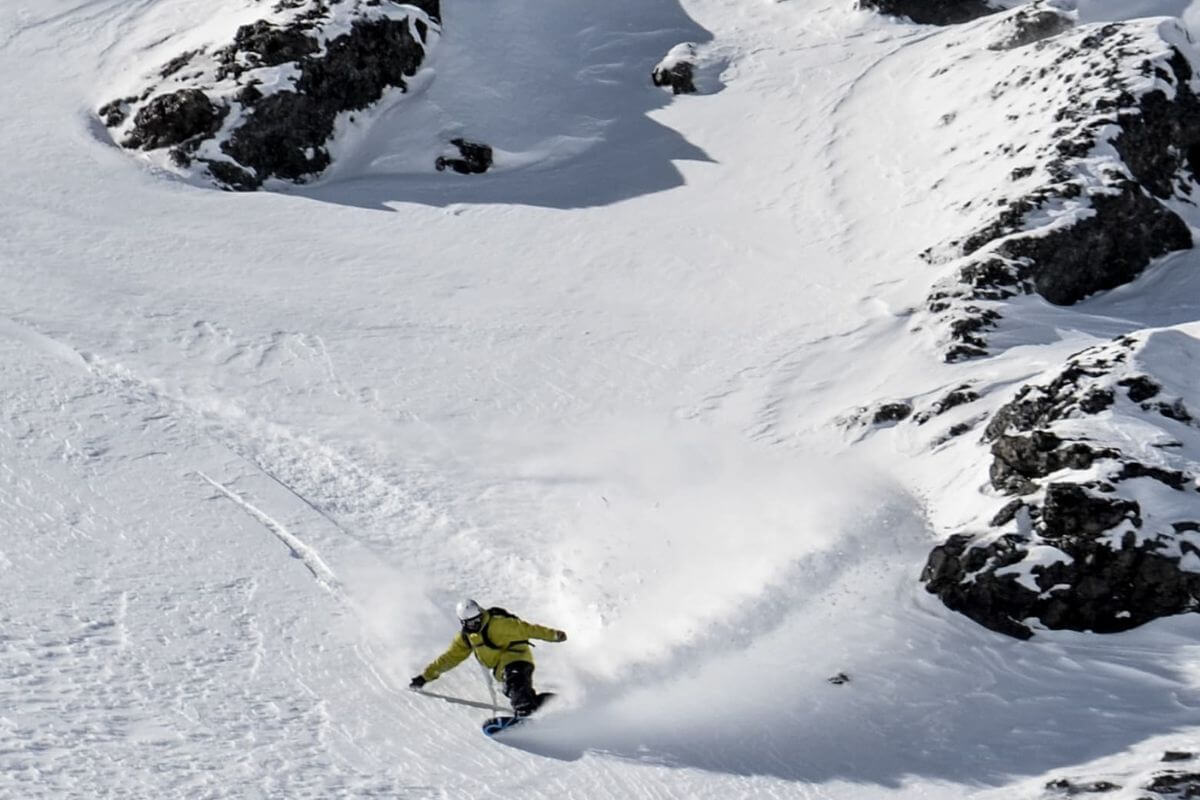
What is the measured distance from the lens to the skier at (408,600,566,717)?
1332 centimetres

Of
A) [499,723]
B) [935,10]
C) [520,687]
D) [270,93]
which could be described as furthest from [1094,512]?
[935,10]

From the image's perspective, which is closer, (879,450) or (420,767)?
(420,767)

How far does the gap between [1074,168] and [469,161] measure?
13396 millimetres

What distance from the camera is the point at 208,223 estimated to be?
26.4 meters

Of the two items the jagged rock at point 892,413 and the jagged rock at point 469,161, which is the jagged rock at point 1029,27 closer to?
the jagged rock at point 469,161

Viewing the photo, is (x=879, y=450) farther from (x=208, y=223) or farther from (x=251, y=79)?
(x=251, y=79)

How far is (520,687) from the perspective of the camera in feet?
43.5

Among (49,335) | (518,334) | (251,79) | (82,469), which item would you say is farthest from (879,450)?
(251,79)

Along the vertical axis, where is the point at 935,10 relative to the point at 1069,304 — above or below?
above

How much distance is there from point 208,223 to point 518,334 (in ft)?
25.3

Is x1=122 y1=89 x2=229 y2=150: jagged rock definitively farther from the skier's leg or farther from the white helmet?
the skier's leg

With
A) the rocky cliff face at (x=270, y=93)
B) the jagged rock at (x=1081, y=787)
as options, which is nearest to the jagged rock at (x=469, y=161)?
the rocky cliff face at (x=270, y=93)

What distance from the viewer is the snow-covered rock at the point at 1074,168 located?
72.1 ft

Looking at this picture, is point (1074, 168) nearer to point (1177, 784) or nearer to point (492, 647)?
point (1177, 784)
